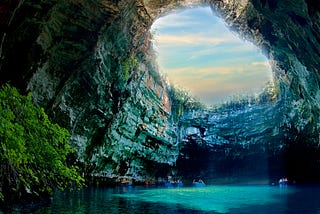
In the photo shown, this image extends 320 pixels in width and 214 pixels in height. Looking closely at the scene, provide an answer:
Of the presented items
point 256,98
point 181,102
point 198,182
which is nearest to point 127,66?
point 181,102

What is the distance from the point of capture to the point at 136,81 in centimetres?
2017

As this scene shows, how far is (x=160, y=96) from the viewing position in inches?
908

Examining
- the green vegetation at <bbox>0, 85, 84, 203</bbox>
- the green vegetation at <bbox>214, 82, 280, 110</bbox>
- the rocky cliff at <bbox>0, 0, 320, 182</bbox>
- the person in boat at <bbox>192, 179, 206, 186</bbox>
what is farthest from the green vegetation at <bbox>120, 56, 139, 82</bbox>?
the person in boat at <bbox>192, 179, 206, 186</bbox>

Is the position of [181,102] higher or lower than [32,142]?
higher

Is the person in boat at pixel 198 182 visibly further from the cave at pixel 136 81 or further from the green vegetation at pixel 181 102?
the green vegetation at pixel 181 102

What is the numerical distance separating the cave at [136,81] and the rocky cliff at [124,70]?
0.15 ft

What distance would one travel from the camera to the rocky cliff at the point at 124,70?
11273mm

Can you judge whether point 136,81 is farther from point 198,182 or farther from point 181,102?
point 198,182

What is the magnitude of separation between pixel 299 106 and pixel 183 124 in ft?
23.7

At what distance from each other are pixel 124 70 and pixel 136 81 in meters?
2.46

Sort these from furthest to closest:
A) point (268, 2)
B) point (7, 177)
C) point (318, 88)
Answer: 1. point (318, 88)
2. point (268, 2)
3. point (7, 177)

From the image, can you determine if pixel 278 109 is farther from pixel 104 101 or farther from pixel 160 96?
pixel 104 101

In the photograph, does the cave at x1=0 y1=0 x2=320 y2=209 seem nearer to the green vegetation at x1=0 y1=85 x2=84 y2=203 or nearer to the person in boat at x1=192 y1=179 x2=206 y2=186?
the person in boat at x1=192 y1=179 x2=206 y2=186

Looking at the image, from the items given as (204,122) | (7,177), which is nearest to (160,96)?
(204,122)
